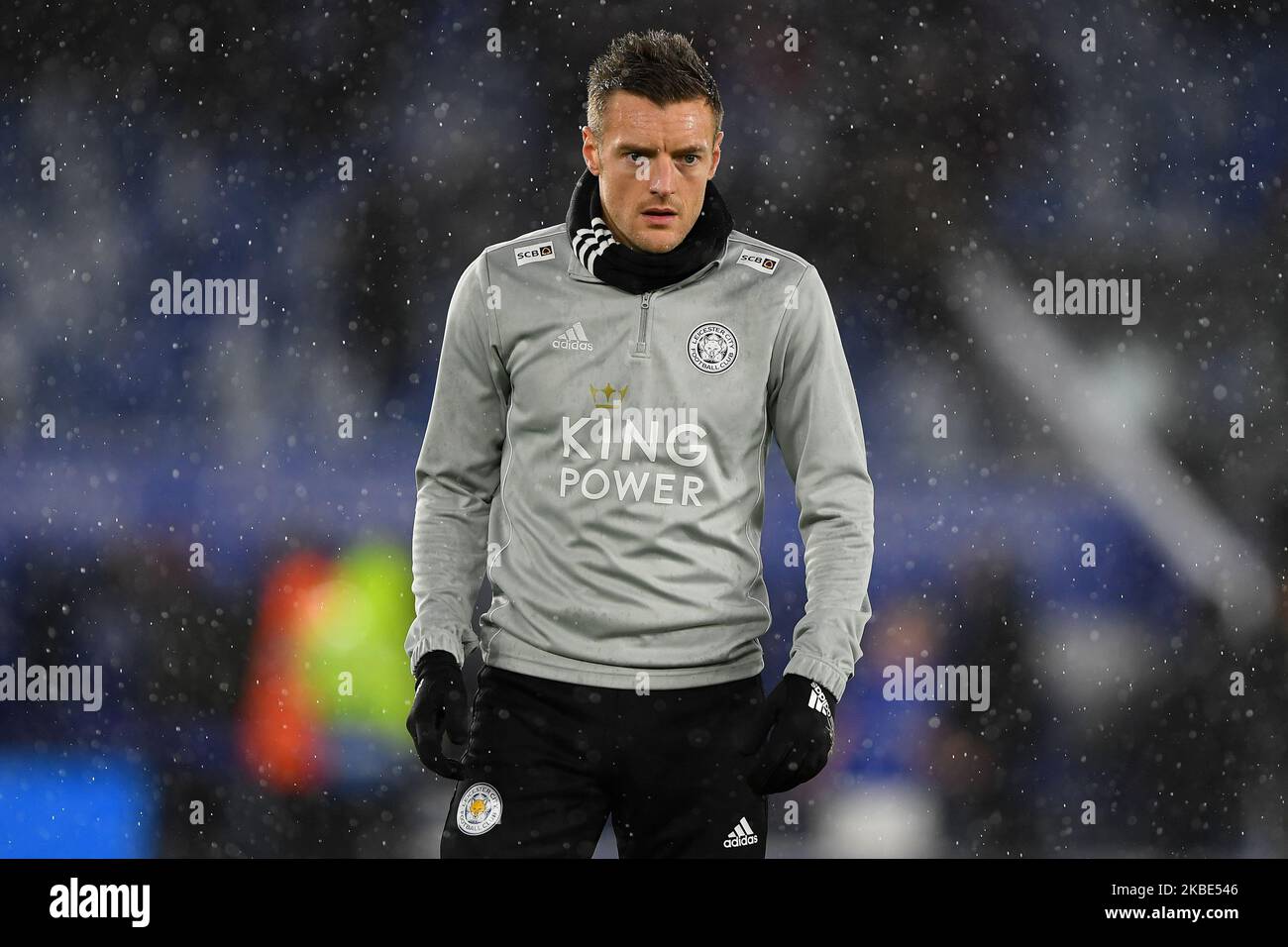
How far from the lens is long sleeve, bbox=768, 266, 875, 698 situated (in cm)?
224

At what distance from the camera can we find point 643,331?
7.58 ft

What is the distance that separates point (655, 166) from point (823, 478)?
59 cm

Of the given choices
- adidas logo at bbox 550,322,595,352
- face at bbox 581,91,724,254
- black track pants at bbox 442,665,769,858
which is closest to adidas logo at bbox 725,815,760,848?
black track pants at bbox 442,665,769,858

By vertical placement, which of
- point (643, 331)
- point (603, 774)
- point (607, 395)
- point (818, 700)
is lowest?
point (603, 774)

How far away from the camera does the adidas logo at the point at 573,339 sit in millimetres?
2314

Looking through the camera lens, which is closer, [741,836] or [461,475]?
[741,836]

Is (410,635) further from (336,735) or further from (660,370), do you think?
(336,735)

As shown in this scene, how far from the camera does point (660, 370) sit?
2289 millimetres

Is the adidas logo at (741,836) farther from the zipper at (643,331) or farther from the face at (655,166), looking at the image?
the face at (655,166)

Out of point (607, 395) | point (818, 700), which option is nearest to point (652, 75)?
point (607, 395)

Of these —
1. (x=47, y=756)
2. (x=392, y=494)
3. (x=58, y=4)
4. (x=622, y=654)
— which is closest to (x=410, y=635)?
(x=622, y=654)

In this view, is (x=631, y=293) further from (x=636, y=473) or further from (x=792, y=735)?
(x=792, y=735)

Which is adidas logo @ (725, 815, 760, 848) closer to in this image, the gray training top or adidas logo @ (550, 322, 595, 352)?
the gray training top

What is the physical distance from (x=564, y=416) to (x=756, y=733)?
61 centimetres
